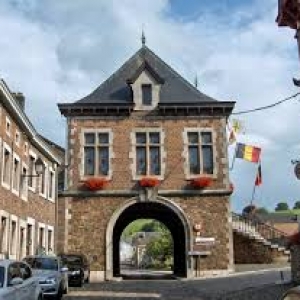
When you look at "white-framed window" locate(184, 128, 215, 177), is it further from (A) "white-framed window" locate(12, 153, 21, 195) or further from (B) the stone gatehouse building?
(A) "white-framed window" locate(12, 153, 21, 195)

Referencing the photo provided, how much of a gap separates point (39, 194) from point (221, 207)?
906 cm

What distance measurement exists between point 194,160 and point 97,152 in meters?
4.98

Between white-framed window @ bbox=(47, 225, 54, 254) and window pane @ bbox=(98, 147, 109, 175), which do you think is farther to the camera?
white-framed window @ bbox=(47, 225, 54, 254)

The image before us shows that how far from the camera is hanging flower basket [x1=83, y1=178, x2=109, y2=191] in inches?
1133

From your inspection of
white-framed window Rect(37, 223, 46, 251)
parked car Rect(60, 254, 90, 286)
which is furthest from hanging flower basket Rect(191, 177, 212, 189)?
white-framed window Rect(37, 223, 46, 251)

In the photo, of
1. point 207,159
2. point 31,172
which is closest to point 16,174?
point 31,172

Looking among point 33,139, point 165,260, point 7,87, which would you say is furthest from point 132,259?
point 7,87

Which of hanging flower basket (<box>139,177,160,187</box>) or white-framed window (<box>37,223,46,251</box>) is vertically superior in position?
hanging flower basket (<box>139,177,160,187</box>)

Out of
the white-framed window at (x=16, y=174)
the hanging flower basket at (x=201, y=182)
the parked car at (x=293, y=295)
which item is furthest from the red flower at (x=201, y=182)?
the parked car at (x=293, y=295)

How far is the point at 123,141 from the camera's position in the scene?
29.5 metres

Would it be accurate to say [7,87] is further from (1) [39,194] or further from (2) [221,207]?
(2) [221,207]

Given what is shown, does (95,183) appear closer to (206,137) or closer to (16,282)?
(206,137)

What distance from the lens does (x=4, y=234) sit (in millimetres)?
21531

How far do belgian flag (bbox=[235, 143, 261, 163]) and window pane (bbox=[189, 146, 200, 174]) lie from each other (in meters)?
2.18
